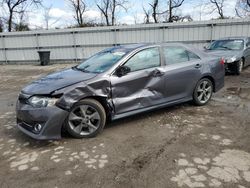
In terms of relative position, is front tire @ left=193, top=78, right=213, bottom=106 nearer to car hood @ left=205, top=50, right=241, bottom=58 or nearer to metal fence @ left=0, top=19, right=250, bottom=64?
car hood @ left=205, top=50, right=241, bottom=58

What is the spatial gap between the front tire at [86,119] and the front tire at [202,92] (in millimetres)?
2362

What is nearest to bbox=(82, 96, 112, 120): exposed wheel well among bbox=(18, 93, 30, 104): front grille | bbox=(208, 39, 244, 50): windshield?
bbox=(18, 93, 30, 104): front grille

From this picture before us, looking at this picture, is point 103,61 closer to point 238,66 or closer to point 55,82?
point 55,82

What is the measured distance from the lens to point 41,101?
11.9ft

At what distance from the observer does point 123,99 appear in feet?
13.7

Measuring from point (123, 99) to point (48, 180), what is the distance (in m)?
1.85

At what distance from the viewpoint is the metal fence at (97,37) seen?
13.0 metres

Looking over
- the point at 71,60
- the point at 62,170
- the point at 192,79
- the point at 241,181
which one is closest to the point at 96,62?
the point at 192,79

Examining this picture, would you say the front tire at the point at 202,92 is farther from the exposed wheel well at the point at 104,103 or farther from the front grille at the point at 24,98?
the front grille at the point at 24,98

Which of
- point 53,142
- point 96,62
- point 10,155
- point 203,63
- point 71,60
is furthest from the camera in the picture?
point 71,60

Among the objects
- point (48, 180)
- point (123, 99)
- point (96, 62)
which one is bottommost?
point (48, 180)

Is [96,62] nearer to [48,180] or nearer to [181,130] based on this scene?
[181,130]

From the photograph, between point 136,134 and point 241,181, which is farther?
point 136,134

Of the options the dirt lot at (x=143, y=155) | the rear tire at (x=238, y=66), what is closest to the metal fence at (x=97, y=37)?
the rear tire at (x=238, y=66)
